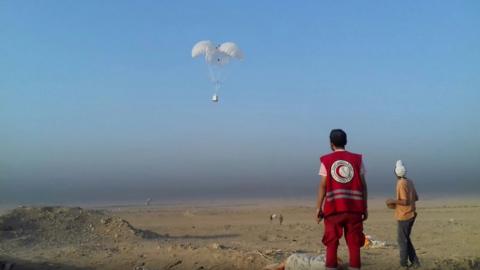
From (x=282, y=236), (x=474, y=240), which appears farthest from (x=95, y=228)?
(x=474, y=240)

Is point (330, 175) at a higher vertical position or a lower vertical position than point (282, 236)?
higher

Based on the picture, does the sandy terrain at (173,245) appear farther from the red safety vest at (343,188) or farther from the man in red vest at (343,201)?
the red safety vest at (343,188)

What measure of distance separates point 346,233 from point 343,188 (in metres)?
0.54

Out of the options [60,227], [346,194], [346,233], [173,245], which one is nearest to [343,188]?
[346,194]

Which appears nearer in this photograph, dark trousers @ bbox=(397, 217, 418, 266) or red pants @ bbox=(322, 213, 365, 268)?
red pants @ bbox=(322, 213, 365, 268)

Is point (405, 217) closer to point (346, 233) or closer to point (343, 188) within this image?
point (346, 233)

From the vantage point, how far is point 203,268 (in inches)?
335

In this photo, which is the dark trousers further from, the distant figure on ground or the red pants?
the red pants

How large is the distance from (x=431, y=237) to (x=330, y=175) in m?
9.91

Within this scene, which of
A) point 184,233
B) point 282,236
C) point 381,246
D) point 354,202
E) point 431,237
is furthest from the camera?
point 184,233

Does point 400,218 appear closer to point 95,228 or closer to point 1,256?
point 1,256

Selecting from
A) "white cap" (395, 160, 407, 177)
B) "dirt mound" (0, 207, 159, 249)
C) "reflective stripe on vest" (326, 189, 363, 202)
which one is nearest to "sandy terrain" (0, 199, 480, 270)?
"dirt mound" (0, 207, 159, 249)

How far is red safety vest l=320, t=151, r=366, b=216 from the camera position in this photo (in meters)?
5.52

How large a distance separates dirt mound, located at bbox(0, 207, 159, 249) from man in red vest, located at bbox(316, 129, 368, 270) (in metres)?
8.73
